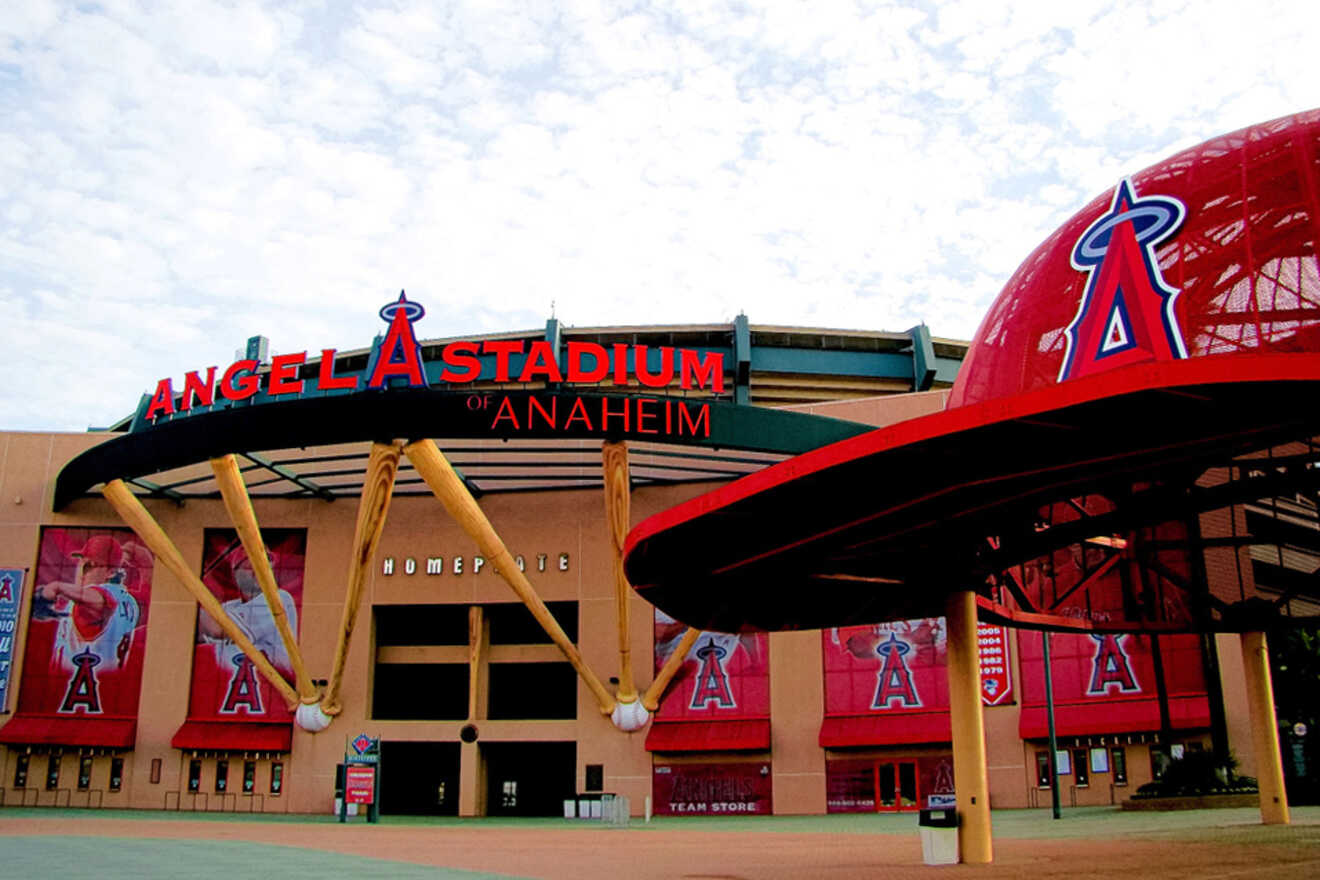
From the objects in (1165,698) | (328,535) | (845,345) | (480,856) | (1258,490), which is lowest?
(480,856)

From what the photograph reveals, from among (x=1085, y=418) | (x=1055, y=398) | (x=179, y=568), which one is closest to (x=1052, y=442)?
(x=1085, y=418)

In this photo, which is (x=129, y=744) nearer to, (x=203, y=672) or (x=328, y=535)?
(x=203, y=672)

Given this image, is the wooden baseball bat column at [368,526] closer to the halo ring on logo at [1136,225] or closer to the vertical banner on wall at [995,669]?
the vertical banner on wall at [995,669]

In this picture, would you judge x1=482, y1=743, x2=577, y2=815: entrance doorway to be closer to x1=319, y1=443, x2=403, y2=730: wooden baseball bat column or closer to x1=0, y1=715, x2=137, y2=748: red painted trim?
x1=319, y1=443, x2=403, y2=730: wooden baseball bat column

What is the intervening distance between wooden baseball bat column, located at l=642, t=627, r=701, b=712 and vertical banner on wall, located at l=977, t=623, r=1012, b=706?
1124cm

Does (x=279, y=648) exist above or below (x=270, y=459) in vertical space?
below

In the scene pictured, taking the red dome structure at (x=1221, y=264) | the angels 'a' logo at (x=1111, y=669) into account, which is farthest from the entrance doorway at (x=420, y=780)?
the red dome structure at (x=1221, y=264)

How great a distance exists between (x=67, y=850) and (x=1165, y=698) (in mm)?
32784

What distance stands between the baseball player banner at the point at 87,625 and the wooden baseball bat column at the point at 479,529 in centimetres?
1827

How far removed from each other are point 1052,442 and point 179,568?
42787 mm

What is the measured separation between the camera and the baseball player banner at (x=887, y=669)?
46062mm

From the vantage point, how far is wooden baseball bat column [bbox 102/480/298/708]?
157 ft

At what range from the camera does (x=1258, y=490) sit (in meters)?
19.5

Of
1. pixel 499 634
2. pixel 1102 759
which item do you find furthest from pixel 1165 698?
pixel 499 634
